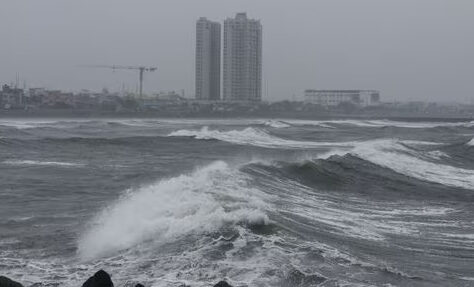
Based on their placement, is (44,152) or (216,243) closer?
(216,243)

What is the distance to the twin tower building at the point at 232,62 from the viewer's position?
167 m

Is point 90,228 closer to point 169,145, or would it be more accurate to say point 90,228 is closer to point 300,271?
point 300,271

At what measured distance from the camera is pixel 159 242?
35.1 ft

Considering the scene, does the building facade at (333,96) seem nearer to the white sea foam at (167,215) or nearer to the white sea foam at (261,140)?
the white sea foam at (261,140)

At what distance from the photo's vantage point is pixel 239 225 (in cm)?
1141

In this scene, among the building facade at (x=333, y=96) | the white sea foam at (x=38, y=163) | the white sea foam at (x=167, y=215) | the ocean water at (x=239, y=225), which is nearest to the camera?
the ocean water at (x=239, y=225)

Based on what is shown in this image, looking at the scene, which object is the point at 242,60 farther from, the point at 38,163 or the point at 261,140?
the point at 38,163

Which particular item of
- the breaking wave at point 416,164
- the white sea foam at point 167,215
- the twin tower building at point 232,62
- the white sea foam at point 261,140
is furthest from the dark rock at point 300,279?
the twin tower building at point 232,62

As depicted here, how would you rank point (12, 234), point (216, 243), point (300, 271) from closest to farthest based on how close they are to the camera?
point (300, 271) → point (216, 243) → point (12, 234)

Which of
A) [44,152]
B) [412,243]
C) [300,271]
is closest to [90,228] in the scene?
[300,271]

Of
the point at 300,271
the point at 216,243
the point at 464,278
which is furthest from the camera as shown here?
the point at 216,243

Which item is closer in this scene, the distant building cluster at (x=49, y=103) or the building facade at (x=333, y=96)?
the distant building cluster at (x=49, y=103)

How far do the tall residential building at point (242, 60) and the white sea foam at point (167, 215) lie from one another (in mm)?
151427

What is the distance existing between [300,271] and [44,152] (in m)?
24.3
